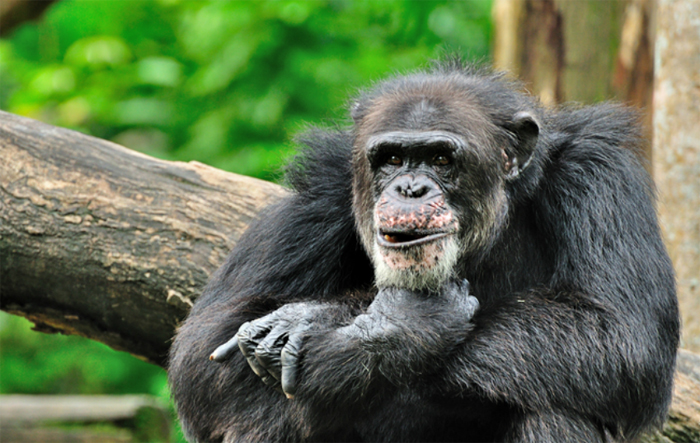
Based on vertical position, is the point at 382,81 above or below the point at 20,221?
above

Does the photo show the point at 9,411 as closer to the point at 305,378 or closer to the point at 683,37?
the point at 305,378

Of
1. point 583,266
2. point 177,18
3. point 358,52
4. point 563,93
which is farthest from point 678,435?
point 177,18

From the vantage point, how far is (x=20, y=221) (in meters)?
5.15

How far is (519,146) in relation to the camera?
4.12 meters

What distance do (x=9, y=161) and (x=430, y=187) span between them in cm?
319

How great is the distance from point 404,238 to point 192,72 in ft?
25.3

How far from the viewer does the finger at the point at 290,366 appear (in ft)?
11.5

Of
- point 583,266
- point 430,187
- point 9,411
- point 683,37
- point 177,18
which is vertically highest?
point 177,18

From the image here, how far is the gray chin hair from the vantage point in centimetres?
367

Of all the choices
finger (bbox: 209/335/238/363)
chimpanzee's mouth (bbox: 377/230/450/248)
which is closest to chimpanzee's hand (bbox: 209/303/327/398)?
finger (bbox: 209/335/238/363)

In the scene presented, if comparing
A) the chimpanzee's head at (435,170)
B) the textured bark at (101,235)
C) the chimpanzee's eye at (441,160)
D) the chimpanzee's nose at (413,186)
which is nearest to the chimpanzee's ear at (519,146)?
the chimpanzee's head at (435,170)

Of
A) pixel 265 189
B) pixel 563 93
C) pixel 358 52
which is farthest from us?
pixel 358 52

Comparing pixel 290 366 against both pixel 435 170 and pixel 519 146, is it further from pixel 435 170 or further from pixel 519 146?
pixel 519 146

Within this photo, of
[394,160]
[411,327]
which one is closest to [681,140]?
[394,160]
